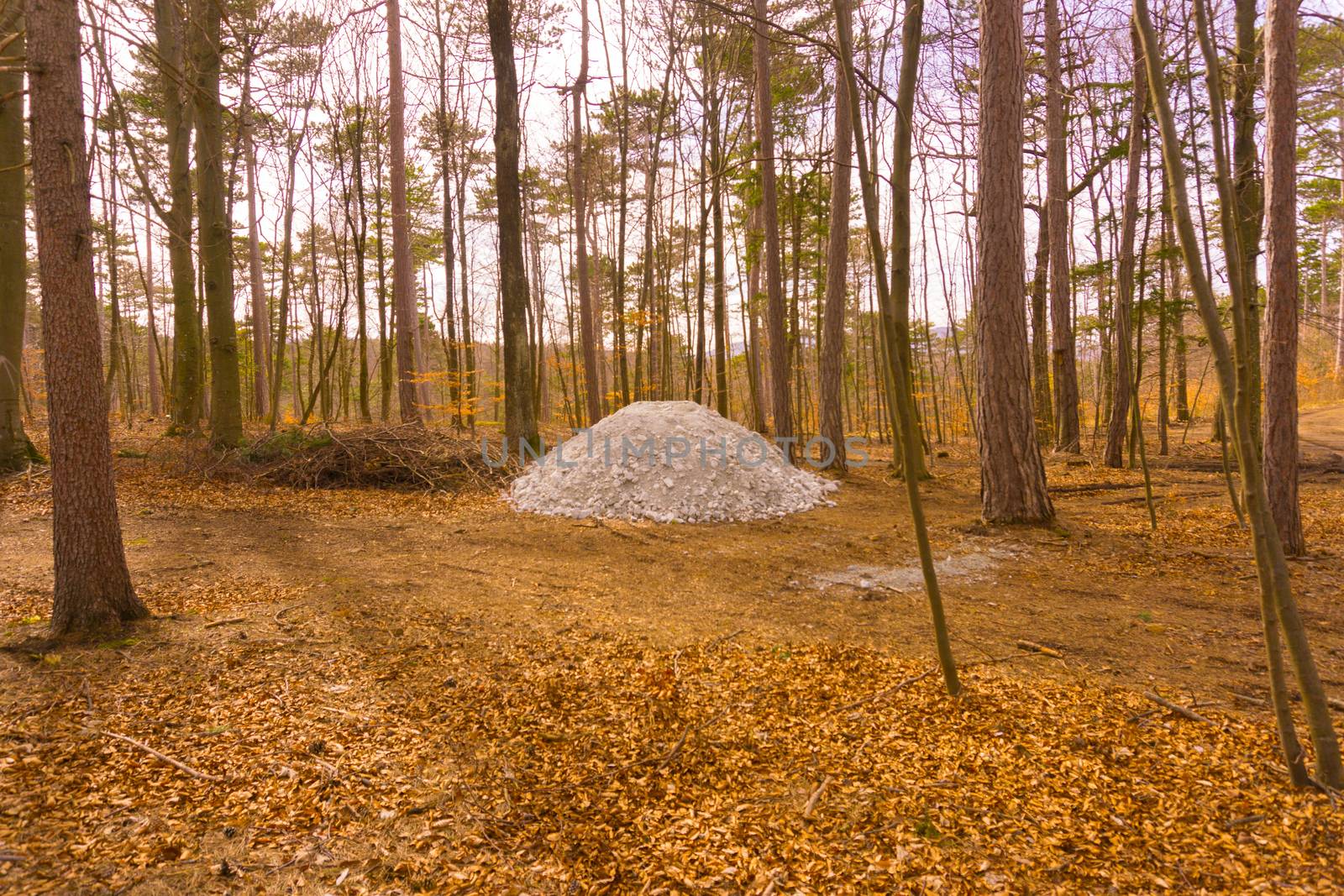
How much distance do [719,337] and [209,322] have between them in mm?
8001

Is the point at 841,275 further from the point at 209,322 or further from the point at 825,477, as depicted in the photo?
the point at 209,322

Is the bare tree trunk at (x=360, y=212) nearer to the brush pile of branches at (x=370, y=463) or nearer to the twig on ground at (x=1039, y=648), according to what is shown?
the brush pile of branches at (x=370, y=463)

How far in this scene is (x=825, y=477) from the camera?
867cm

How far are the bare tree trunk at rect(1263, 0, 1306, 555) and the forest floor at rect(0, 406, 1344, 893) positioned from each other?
1.76ft

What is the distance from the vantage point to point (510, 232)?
8.68 m

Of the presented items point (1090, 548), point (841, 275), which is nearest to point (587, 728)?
point (1090, 548)

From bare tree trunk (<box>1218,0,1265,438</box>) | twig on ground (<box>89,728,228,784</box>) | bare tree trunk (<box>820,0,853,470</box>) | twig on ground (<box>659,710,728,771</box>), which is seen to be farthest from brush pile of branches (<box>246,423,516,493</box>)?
bare tree trunk (<box>1218,0,1265,438</box>)

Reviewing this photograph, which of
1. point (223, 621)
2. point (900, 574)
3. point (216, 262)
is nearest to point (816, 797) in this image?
point (900, 574)

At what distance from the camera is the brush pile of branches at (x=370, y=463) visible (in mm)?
7938

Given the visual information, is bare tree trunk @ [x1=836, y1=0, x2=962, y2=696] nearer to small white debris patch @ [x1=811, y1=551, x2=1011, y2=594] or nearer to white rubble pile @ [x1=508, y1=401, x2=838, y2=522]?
small white debris patch @ [x1=811, y1=551, x2=1011, y2=594]

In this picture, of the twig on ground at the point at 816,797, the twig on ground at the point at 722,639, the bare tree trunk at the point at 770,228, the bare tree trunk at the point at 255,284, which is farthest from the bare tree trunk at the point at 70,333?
the bare tree trunk at the point at 255,284

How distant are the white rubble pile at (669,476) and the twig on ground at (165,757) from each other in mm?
4702

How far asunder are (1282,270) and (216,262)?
37.0 ft

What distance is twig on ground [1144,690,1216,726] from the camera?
231cm
